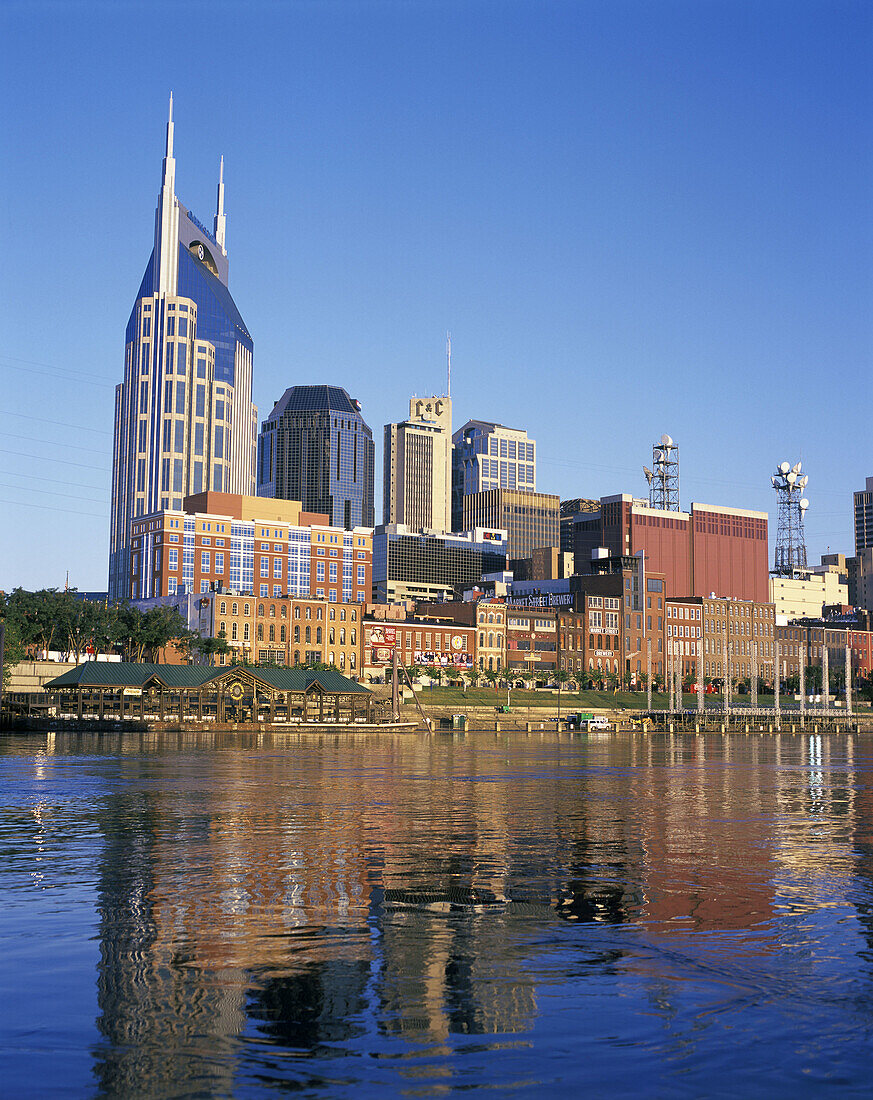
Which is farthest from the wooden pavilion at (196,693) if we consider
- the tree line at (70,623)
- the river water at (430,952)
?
the river water at (430,952)

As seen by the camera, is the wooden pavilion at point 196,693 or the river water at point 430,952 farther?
the wooden pavilion at point 196,693

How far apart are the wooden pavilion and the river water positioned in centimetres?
10367

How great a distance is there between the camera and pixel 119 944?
2342cm

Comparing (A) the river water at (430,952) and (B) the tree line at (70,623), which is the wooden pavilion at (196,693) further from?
(A) the river water at (430,952)

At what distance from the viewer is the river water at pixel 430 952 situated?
16203mm

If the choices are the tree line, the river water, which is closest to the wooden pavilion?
the tree line

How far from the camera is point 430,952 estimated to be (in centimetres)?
2280

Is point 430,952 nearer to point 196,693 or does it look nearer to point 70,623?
point 196,693

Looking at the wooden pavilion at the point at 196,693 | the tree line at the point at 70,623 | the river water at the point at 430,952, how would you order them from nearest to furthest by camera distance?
the river water at the point at 430,952 < the wooden pavilion at the point at 196,693 < the tree line at the point at 70,623

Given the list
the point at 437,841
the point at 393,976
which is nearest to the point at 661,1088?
the point at 393,976

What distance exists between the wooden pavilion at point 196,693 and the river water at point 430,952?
340 ft

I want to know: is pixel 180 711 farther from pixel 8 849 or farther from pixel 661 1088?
pixel 661 1088

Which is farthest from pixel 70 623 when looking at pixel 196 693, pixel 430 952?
pixel 430 952

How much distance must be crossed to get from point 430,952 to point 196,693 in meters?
140
